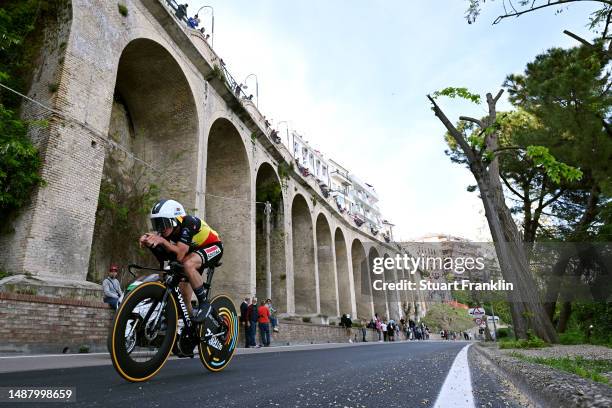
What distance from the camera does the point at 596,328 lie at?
1480 cm

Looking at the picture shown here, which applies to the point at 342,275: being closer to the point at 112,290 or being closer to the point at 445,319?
the point at 112,290

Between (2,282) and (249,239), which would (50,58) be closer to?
(2,282)

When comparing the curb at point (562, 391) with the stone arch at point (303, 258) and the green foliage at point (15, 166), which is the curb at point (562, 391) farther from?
the stone arch at point (303, 258)

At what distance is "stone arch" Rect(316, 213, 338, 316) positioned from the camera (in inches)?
1252

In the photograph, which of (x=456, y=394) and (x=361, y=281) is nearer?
(x=456, y=394)

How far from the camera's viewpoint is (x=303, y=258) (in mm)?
28328

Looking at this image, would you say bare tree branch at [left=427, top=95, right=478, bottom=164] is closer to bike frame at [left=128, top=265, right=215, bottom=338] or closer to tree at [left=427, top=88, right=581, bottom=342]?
tree at [left=427, top=88, right=581, bottom=342]

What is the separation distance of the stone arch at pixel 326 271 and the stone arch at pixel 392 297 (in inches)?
736

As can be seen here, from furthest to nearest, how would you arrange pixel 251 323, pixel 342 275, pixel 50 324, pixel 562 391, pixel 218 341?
pixel 342 275, pixel 251 323, pixel 50 324, pixel 218 341, pixel 562 391

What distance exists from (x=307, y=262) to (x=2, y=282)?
857 inches

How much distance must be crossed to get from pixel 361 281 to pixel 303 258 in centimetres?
1686

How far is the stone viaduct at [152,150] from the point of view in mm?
8719

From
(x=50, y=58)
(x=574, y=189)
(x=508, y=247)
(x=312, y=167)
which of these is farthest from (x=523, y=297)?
(x=312, y=167)

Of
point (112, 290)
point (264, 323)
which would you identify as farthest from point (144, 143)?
point (112, 290)
